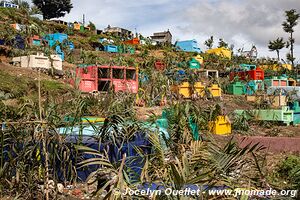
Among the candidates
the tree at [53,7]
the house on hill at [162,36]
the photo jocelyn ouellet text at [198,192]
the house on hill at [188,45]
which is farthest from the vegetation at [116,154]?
the tree at [53,7]

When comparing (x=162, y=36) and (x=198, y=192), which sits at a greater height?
(x=162, y=36)

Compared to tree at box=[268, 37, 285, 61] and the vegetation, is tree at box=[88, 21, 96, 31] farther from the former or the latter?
the vegetation

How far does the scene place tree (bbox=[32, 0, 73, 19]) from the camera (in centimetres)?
5125

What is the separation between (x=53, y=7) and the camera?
2045 inches

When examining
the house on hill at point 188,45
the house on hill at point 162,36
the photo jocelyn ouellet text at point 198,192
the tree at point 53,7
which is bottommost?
the photo jocelyn ouellet text at point 198,192

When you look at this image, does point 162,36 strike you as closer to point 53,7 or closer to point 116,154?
point 53,7

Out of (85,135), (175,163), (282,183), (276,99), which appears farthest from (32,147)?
(276,99)

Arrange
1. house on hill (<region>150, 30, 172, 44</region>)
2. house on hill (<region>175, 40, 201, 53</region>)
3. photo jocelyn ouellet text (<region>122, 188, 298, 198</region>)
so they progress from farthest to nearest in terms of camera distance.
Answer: house on hill (<region>150, 30, 172, 44</region>) < house on hill (<region>175, 40, 201, 53</region>) < photo jocelyn ouellet text (<region>122, 188, 298, 198</region>)

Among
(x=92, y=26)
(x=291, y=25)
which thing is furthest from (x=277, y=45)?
(x=92, y=26)

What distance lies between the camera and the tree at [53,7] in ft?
168

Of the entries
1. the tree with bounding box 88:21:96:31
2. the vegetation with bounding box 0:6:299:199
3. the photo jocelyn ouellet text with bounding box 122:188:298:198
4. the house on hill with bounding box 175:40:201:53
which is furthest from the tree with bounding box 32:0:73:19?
the photo jocelyn ouellet text with bounding box 122:188:298:198

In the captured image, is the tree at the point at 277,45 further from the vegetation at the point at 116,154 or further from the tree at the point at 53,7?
the vegetation at the point at 116,154

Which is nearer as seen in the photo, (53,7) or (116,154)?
(116,154)

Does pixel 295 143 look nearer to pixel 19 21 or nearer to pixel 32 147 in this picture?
pixel 32 147
